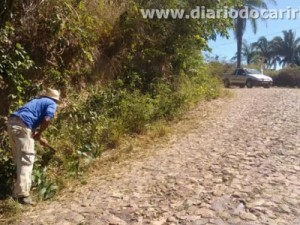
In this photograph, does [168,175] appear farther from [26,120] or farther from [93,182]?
[26,120]

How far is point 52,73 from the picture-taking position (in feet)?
23.4

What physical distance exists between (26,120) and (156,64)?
6497 mm

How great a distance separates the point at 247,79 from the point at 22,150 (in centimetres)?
2199

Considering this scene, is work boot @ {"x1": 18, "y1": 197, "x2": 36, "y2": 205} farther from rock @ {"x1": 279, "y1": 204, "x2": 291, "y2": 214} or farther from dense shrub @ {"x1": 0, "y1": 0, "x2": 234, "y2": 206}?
rock @ {"x1": 279, "y1": 204, "x2": 291, "y2": 214}

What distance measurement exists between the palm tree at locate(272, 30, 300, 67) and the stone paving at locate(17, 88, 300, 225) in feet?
152

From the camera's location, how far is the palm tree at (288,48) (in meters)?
49.9

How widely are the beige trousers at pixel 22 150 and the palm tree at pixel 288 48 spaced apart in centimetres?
4989

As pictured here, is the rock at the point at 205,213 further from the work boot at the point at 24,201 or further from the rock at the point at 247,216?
the work boot at the point at 24,201

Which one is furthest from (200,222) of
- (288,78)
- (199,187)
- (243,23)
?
(243,23)

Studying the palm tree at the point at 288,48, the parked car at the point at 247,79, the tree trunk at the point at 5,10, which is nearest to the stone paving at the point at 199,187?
the tree trunk at the point at 5,10

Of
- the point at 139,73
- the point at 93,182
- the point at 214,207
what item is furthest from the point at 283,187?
the point at 139,73

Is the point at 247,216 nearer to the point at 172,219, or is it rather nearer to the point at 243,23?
the point at 172,219

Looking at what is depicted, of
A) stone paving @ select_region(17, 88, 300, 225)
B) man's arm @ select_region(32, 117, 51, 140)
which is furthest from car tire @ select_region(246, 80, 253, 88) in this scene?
man's arm @ select_region(32, 117, 51, 140)

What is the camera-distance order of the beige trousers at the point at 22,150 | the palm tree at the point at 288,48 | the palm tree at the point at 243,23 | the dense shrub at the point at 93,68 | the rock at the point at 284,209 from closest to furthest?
the rock at the point at 284,209 < the beige trousers at the point at 22,150 < the dense shrub at the point at 93,68 < the palm tree at the point at 243,23 < the palm tree at the point at 288,48
